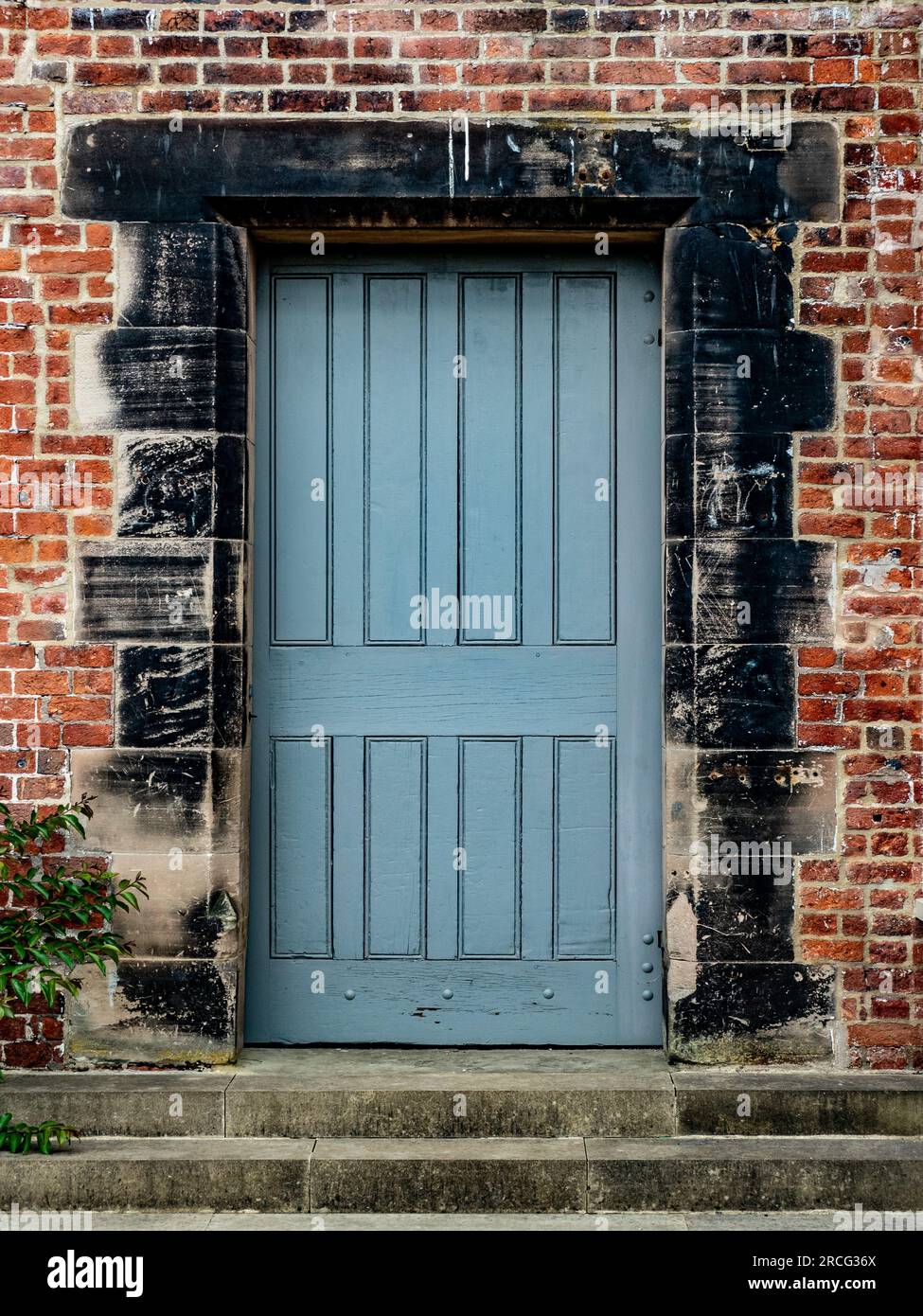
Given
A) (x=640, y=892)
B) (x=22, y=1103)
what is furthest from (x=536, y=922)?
(x=22, y=1103)

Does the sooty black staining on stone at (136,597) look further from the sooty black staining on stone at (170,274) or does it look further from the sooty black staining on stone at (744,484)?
the sooty black staining on stone at (744,484)

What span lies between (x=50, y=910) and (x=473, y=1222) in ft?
5.23

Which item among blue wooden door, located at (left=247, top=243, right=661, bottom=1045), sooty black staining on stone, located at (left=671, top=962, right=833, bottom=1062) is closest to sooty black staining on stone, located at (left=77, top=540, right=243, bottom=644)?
blue wooden door, located at (left=247, top=243, right=661, bottom=1045)

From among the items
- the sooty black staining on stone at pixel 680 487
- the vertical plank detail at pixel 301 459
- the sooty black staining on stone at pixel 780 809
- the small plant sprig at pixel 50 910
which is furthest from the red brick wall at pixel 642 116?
the vertical plank detail at pixel 301 459

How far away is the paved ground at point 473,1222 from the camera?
3.85 meters

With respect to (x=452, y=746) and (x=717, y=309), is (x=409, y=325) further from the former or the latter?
(x=452, y=746)

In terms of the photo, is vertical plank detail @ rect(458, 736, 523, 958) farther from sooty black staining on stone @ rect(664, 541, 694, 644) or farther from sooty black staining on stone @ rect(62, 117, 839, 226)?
sooty black staining on stone @ rect(62, 117, 839, 226)

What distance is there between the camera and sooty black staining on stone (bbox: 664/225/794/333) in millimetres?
4363

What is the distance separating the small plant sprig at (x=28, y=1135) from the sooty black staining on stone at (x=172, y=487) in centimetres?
188

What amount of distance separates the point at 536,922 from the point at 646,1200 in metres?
0.99

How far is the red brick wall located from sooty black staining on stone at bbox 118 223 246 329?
0.25 feet

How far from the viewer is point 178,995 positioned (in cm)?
436

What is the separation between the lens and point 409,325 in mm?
4605

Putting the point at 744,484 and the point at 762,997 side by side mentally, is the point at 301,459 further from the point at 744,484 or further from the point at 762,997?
the point at 762,997
